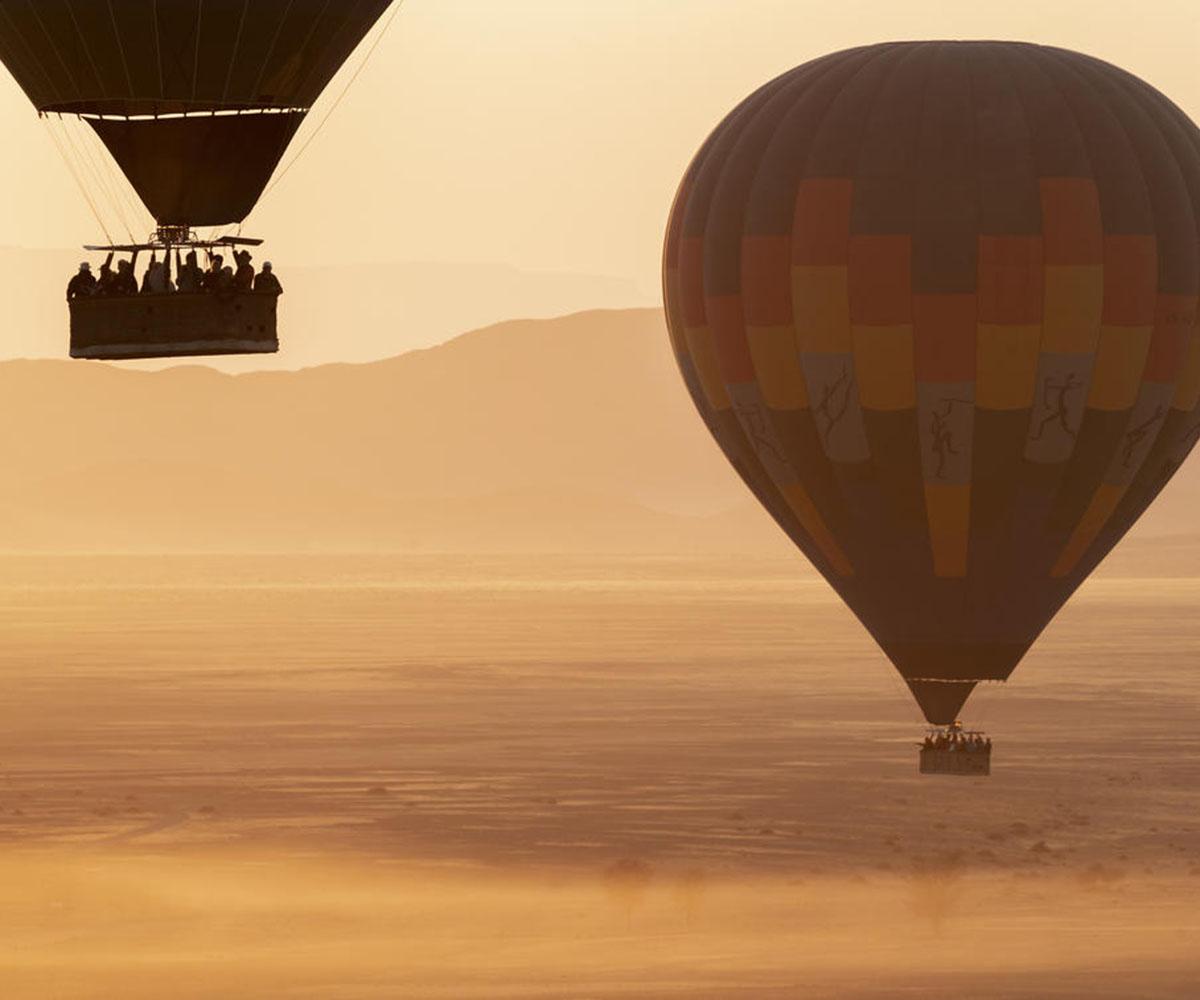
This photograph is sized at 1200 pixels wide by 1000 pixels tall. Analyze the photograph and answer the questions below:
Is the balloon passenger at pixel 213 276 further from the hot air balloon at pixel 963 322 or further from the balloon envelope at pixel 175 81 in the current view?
the hot air balloon at pixel 963 322

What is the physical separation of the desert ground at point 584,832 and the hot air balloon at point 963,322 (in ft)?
12.9

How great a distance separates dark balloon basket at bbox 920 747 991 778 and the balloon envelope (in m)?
10.7

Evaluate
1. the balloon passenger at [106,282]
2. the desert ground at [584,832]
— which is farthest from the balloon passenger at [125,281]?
the desert ground at [584,832]

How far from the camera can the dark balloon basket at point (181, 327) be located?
34219 mm

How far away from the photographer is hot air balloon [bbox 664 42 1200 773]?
41.9m

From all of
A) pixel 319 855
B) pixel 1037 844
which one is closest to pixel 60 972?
pixel 319 855

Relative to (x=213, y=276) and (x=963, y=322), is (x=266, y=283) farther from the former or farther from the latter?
(x=963, y=322)

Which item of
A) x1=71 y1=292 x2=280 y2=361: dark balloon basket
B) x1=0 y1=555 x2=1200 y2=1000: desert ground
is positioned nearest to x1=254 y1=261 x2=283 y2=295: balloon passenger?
x1=71 y1=292 x2=280 y2=361: dark balloon basket

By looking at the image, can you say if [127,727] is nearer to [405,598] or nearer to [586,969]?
[586,969]

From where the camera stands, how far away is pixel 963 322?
41.8 metres

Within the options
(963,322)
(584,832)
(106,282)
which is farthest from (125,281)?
(584,832)

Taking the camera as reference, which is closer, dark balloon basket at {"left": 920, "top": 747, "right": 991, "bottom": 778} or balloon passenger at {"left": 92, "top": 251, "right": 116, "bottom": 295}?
balloon passenger at {"left": 92, "top": 251, "right": 116, "bottom": 295}

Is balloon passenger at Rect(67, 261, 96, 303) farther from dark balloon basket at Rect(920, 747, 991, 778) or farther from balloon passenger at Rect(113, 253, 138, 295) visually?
dark balloon basket at Rect(920, 747, 991, 778)

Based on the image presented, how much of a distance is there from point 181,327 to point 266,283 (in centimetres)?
91
